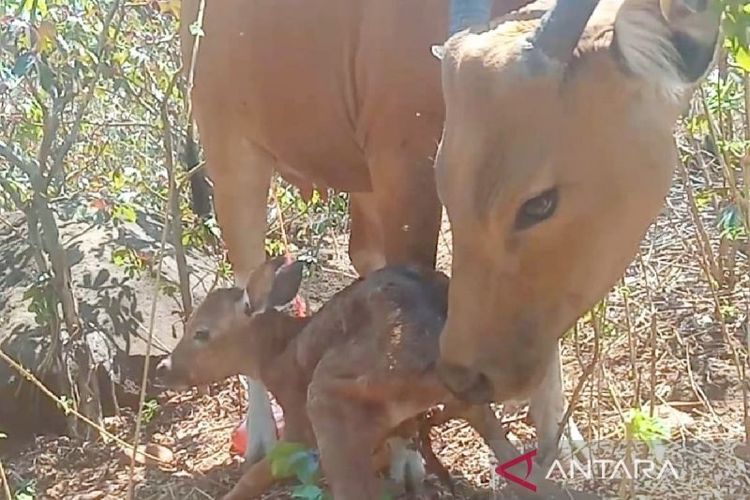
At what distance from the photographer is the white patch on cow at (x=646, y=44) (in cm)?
180

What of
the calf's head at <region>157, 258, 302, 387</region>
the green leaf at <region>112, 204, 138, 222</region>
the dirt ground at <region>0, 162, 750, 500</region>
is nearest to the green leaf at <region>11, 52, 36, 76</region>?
the calf's head at <region>157, 258, 302, 387</region>

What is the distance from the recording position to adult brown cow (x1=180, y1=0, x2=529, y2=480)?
2473mm

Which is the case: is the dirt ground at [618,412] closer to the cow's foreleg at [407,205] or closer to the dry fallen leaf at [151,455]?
the dry fallen leaf at [151,455]

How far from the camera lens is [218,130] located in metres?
3.29

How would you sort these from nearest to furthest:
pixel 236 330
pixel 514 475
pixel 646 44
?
pixel 646 44 < pixel 514 475 < pixel 236 330

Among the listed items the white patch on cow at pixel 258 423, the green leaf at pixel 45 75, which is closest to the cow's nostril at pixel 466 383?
the white patch on cow at pixel 258 423

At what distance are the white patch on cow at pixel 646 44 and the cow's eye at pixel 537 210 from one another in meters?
0.24

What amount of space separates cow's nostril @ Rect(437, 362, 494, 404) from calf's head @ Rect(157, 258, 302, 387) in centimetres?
81

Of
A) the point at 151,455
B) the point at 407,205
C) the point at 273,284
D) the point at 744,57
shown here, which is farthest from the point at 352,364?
the point at 151,455

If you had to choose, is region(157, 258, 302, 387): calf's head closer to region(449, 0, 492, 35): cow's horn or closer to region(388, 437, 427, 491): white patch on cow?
region(388, 437, 427, 491): white patch on cow

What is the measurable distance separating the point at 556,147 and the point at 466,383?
452mm

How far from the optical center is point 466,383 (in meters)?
2.01

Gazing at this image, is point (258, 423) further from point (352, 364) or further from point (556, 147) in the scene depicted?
point (556, 147)

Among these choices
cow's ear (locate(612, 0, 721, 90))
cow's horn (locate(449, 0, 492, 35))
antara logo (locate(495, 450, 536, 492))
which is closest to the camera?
cow's ear (locate(612, 0, 721, 90))
